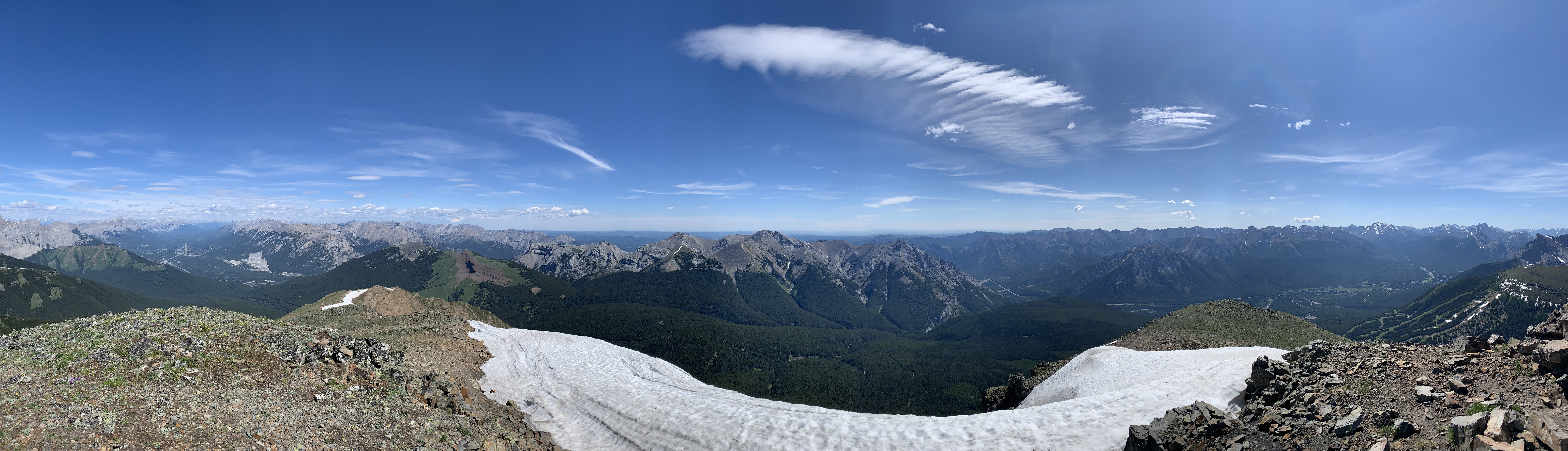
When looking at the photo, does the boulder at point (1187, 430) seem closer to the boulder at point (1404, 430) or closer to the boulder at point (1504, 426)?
the boulder at point (1404, 430)

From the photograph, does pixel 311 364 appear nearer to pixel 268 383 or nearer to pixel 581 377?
pixel 268 383

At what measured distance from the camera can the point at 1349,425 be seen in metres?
13.1

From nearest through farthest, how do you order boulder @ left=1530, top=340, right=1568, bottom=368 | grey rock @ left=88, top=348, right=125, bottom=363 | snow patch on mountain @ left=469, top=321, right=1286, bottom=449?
boulder @ left=1530, top=340, right=1568, bottom=368 → grey rock @ left=88, top=348, right=125, bottom=363 → snow patch on mountain @ left=469, top=321, right=1286, bottom=449

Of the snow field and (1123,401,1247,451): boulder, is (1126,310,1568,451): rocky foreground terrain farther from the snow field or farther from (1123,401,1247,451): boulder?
the snow field

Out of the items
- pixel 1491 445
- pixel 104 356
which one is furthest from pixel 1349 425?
pixel 104 356

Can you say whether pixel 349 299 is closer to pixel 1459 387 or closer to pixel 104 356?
pixel 104 356

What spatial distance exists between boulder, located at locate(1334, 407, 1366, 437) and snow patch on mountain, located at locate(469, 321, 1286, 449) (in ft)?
20.4

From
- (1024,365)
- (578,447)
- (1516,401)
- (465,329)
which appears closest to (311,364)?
(578,447)

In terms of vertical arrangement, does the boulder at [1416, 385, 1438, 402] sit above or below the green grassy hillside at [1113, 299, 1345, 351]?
above

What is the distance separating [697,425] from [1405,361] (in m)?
25.7

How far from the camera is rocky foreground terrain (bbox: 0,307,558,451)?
42.1 feet

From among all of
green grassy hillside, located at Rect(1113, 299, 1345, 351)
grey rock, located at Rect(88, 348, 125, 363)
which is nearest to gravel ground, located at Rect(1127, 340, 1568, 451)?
green grassy hillside, located at Rect(1113, 299, 1345, 351)

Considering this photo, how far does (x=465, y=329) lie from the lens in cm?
4550

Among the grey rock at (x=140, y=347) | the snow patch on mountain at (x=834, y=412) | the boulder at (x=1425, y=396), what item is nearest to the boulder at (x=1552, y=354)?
the boulder at (x=1425, y=396)
